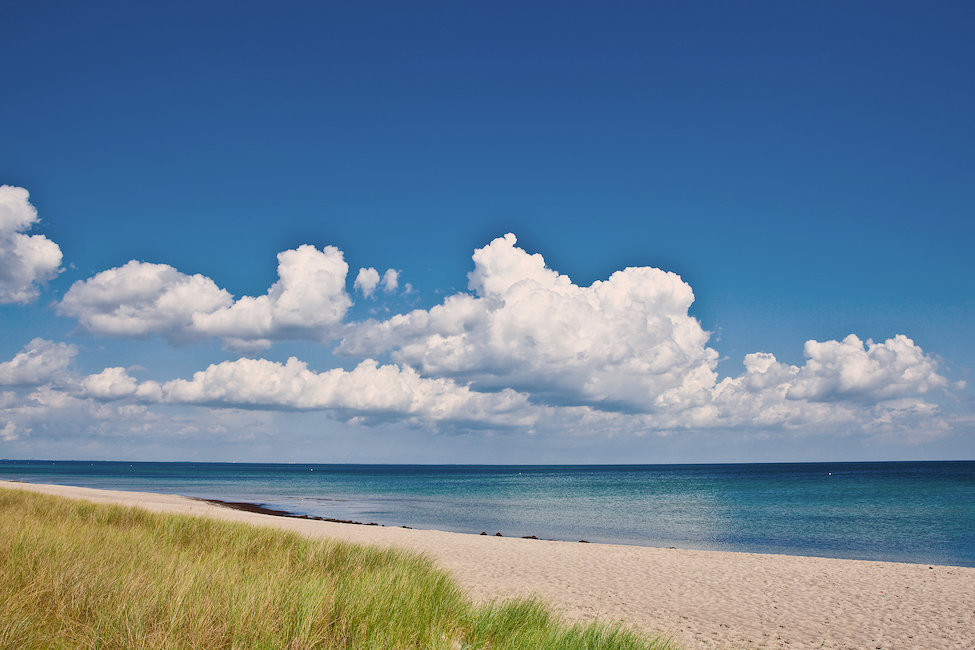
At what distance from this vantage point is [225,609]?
5898mm

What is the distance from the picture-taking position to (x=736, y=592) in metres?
16.3

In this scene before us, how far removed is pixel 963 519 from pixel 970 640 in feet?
122

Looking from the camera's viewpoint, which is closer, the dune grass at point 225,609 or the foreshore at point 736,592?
the dune grass at point 225,609

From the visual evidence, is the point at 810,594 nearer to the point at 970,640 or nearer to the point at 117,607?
the point at 970,640

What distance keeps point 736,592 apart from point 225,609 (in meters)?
14.5

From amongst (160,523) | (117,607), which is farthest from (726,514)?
(117,607)

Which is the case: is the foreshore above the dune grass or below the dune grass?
below

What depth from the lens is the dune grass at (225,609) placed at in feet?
17.9

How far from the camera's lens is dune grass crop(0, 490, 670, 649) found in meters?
5.47

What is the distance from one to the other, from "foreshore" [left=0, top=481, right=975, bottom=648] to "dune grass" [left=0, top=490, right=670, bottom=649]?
192 cm

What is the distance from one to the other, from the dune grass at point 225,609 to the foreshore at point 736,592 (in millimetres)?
1924

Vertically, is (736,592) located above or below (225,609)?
below

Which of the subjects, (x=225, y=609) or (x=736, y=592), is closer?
(x=225, y=609)

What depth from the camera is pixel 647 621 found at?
1269 cm
